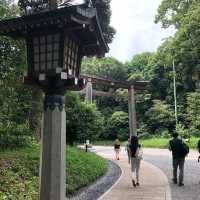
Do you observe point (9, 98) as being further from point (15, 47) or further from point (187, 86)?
point (187, 86)

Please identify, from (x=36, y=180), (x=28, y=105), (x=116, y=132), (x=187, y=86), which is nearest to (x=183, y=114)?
(x=187, y=86)

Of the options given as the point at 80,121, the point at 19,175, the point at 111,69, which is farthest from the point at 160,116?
the point at 19,175

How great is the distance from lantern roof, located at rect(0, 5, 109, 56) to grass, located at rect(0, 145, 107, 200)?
3.91 metres

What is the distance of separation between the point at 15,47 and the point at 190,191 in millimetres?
8291

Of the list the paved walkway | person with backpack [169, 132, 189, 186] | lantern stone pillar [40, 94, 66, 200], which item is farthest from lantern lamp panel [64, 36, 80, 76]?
person with backpack [169, 132, 189, 186]

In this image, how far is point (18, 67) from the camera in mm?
14438

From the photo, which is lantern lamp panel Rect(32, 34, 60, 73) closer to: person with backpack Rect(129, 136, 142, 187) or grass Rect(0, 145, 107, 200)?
grass Rect(0, 145, 107, 200)

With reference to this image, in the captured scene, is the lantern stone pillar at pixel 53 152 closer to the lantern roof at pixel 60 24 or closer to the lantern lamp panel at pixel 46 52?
the lantern lamp panel at pixel 46 52

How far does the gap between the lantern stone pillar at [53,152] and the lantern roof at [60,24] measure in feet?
4.61

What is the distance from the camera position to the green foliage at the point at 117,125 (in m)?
55.5

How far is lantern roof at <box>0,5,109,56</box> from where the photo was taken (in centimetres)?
737

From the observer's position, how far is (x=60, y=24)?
7516 mm

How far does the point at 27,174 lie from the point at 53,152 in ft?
12.9

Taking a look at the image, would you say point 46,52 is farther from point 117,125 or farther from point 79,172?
point 117,125
